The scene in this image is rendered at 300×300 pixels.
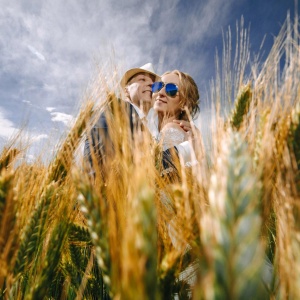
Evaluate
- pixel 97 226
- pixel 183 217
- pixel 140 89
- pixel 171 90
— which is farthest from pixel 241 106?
pixel 140 89

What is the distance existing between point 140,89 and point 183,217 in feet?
10.6

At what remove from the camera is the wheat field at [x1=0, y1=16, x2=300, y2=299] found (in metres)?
0.38

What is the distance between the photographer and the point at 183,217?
2.05ft

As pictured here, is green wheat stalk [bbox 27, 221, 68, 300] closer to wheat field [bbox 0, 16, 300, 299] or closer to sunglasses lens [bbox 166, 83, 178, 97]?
wheat field [bbox 0, 16, 300, 299]

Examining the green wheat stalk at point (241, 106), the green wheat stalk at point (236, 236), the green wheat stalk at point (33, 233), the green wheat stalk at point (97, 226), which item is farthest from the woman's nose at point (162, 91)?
the green wheat stalk at point (236, 236)

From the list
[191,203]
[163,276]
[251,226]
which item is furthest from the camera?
[191,203]

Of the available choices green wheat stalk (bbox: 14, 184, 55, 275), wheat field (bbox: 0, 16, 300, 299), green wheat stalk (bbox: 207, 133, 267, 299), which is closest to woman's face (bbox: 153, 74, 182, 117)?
wheat field (bbox: 0, 16, 300, 299)

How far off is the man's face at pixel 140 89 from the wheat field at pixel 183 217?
234cm

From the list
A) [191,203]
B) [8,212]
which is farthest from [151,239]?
[8,212]

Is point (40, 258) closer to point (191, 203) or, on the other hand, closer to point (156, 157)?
point (191, 203)

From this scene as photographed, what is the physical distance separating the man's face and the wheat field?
234 centimetres

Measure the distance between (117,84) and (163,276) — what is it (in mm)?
996

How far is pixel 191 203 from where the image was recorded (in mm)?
642

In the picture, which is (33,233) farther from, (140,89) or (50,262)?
(140,89)
